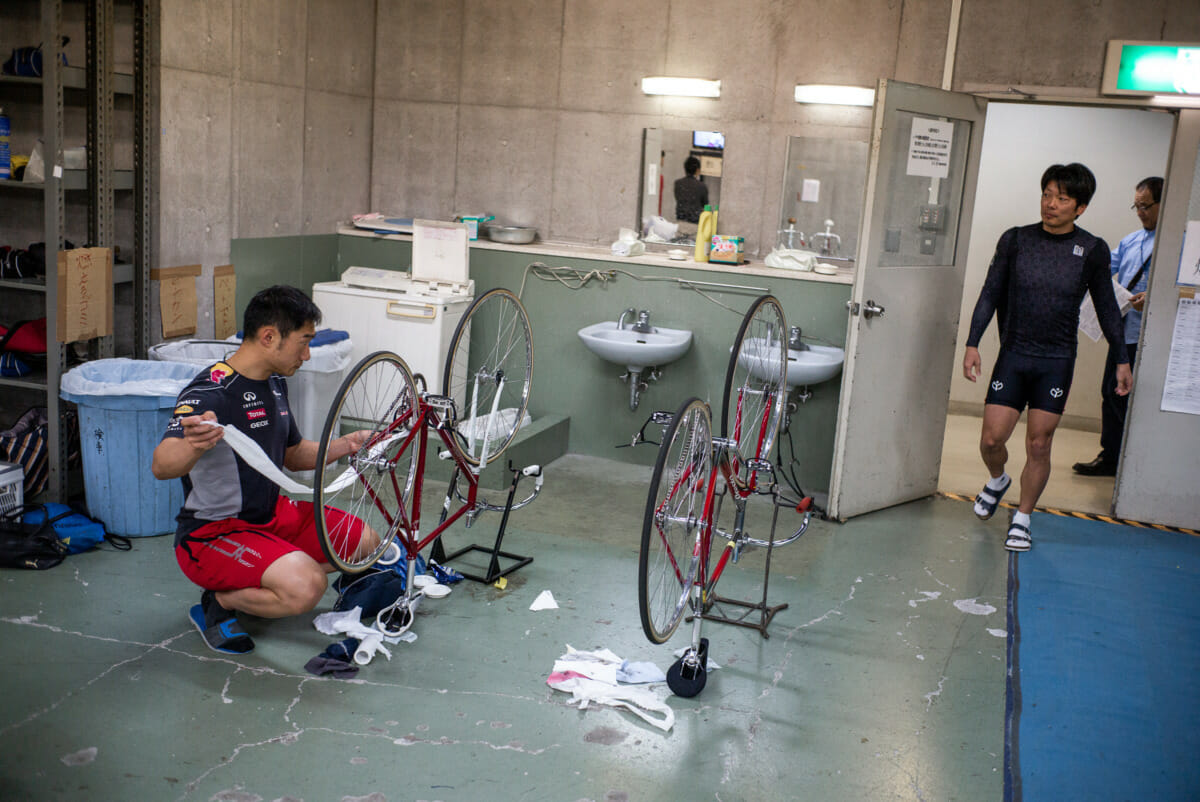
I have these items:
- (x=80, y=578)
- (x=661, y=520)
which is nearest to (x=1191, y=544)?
(x=661, y=520)

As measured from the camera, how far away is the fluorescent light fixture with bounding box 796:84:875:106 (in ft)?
18.1

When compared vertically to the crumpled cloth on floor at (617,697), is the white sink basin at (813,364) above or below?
above

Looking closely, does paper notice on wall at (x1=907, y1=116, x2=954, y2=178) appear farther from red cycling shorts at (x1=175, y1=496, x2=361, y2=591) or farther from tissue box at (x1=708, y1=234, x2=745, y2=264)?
red cycling shorts at (x1=175, y1=496, x2=361, y2=591)

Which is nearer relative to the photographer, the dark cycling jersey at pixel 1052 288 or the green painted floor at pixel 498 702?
the green painted floor at pixel 498 702

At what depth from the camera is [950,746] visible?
3.02 meters

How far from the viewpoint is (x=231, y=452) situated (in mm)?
3246

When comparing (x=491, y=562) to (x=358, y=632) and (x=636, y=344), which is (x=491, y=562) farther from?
(x=636, y=344)

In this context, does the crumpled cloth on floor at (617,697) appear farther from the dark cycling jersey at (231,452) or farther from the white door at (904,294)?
the white door at (904,294)

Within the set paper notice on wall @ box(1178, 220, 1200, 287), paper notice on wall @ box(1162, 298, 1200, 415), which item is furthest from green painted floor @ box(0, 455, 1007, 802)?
paper notice on wall @ box(1178, 220, 1200, 287)

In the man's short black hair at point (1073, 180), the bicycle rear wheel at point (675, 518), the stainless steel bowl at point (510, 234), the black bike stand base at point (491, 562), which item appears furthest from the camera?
the stainless steel bowl at point (510, 234)

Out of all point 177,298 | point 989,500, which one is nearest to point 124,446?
point 177,298

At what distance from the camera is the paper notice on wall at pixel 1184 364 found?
5062 mm

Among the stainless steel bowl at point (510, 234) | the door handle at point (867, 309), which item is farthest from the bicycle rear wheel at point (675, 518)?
the stainless steel bowl at point (510, 234)

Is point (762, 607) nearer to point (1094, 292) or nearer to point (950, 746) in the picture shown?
point (950, 746)
